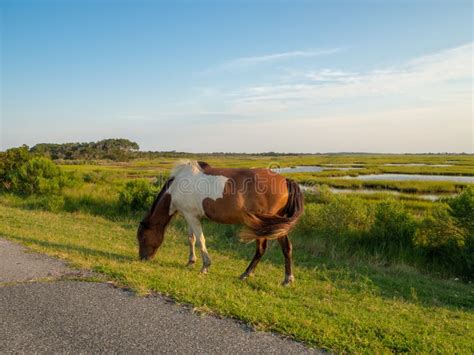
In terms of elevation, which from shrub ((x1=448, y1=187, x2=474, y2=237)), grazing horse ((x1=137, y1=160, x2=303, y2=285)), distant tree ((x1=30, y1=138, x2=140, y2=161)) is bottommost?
shrub ((x1=448, y1=187, x2=474, y2=237))

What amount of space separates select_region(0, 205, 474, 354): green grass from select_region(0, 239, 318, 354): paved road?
10.3 inches

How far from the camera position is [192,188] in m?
6.47

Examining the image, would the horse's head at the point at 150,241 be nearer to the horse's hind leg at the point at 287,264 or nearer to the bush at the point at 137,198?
the horse's hind leg at the point at 287,264

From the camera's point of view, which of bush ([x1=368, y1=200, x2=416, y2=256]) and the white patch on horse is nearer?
the white patch on horse

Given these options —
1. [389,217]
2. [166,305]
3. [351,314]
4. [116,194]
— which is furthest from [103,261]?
[116,194]

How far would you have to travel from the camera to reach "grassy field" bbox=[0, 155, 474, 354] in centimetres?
372

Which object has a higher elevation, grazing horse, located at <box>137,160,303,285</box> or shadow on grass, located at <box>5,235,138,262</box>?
grazing horse, located at <box>137,160,303,285</box>

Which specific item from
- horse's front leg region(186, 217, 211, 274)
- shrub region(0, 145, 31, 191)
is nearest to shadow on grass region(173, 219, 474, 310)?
horse's front leg region(186, 217, 211, 274)

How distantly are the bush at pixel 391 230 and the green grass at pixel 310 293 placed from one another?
73.1 inches

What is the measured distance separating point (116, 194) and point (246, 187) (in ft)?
46.3

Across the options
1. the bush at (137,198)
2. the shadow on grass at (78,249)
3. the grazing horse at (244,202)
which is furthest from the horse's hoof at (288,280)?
the bush at (137,198)

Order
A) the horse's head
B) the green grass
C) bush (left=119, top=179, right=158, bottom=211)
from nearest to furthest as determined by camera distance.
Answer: the green grass
the horse's head
bush (left=119, top=179, right=158, bottom=211)

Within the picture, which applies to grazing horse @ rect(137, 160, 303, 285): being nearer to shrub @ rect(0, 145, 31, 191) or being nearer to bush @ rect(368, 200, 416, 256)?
bush @ rect(368, 200, 416, 256)

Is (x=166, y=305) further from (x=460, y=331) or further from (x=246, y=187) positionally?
(x=460, y=331)
